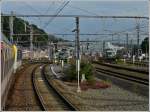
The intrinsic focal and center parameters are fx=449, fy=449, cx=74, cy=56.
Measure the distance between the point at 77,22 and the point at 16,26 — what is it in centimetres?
5613

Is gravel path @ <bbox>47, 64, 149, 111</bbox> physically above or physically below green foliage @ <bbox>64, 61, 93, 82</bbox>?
below

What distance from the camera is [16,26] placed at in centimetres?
8331

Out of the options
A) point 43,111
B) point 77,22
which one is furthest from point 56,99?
point 77,22

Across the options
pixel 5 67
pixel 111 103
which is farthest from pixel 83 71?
pixel 5 67

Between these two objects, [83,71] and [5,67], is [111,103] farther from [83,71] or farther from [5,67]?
[83,71]

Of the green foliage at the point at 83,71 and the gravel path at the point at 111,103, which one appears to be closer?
the gravel path at the point at 111,103

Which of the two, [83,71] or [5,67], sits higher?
[5,67]

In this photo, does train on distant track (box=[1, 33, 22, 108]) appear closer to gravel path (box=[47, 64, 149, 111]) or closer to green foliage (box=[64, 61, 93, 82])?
gravel path (box=[47, 64, 149, 111])

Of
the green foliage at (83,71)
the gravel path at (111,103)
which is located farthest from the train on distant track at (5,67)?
the green foliage at (83,71)

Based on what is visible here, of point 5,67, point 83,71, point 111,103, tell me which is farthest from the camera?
point 83,71

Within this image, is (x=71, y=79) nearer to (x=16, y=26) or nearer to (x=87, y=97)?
(x=87, y=97)

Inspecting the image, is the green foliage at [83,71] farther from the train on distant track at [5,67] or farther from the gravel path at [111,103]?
the train on distant track at [5,67]

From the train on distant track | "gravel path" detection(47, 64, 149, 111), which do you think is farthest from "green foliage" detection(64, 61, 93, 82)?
the train on distant track

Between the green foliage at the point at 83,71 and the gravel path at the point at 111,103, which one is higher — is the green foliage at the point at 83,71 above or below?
above
